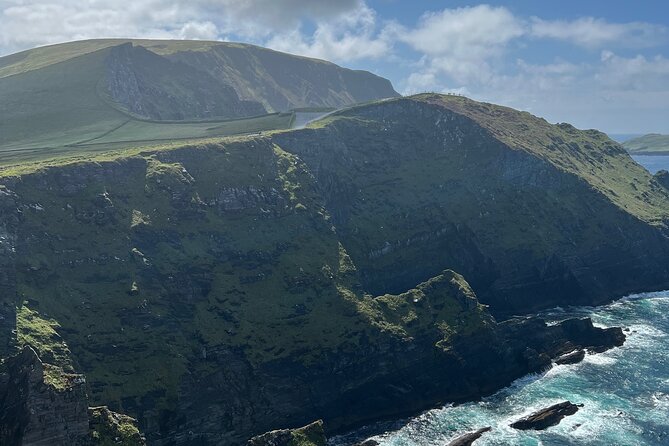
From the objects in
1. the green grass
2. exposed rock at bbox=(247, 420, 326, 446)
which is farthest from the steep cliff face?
the green grass

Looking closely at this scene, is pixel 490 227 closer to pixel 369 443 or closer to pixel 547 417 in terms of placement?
pixel 547 417

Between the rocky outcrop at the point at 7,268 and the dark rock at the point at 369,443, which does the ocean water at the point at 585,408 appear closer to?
the dark rock at the point at 369,443

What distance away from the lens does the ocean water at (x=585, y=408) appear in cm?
10425

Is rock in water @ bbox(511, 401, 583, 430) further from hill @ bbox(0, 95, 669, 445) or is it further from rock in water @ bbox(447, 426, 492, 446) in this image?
hill @ bbox(0, 95, 669, 445)

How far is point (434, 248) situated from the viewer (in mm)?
171125

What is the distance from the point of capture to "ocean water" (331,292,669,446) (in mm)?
104250

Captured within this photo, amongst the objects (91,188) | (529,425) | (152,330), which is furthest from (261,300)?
(529,425)

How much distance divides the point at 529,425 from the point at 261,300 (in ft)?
193

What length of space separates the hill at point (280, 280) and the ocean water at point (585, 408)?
587 cm

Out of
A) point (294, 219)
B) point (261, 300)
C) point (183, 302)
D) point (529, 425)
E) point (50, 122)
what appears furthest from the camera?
point (50, 122)

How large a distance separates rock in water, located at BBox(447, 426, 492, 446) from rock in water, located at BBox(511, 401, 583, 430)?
6790 mm

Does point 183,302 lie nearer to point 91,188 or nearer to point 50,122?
point 91,188

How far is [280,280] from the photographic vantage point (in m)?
134

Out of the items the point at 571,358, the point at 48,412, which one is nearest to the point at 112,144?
the point at 48,412
